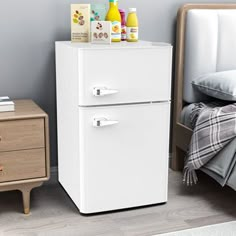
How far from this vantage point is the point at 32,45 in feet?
7.91

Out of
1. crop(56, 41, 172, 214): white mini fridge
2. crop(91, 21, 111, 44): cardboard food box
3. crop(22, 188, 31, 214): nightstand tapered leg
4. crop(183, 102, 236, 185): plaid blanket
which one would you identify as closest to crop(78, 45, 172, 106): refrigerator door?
crop(56, 41, 172, 214): white mini fridge

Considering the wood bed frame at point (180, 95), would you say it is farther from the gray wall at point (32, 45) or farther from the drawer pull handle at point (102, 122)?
the drawer pull handle at point (102, 122)

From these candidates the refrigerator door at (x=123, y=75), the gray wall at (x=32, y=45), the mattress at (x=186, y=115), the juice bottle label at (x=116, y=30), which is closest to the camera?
the refrigerator door at (x=123, y=75)

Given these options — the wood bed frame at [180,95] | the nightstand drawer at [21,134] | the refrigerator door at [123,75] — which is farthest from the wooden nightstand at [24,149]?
the wood bed frame at [180,95]

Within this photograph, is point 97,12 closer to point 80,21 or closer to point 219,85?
point 80,21

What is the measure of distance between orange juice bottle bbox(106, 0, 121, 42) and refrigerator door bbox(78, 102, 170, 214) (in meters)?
0.36

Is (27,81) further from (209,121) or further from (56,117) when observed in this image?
(209,121)

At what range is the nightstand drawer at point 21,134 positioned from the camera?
6.72 ft

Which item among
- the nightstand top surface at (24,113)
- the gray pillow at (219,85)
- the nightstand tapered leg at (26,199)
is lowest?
the nightstand tapered leg at (26,199)

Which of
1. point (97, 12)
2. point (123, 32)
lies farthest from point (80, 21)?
point (123, 32)

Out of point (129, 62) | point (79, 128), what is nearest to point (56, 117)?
point (79, 128)

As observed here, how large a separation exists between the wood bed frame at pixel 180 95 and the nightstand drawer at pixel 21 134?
2.69 ft

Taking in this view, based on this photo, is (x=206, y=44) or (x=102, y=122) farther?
(x=206, y=44)

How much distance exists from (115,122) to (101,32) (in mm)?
410
